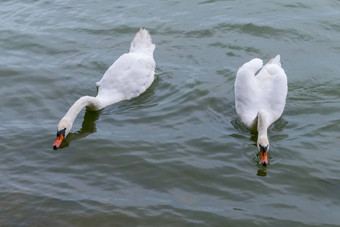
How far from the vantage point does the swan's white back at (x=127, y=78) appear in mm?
10922

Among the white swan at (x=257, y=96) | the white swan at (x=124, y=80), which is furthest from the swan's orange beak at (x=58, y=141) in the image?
the white swan at (x=257, y=96)

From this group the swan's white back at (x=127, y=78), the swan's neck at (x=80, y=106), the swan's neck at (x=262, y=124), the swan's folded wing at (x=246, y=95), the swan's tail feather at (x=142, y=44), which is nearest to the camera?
the swan's neck at (x=262, y=124)

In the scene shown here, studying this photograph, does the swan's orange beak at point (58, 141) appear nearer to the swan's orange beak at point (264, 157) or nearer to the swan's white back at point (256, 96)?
the swan's white back at point (256, 96)

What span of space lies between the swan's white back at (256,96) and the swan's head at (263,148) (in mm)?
949

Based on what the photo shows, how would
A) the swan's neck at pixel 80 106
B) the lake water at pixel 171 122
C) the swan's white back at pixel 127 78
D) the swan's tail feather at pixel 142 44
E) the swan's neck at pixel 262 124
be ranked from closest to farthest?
1. the lake water at pixel 171 122
2. the swan's neck at pixel 262 124
3. the swan's neck at pixel 80 106
4. the swan's white back at pixel 127 78
5. the swan's tail feather at pixel 142 44

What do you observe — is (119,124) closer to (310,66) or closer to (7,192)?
(7,192)

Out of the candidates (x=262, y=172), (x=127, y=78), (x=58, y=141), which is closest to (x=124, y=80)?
(x=127, y=78)

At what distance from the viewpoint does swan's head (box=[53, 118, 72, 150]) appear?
30.0ft

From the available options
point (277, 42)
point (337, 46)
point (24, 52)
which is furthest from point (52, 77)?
point (337, 46)

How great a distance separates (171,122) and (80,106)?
5.41 ft

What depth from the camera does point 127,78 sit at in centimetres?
1119

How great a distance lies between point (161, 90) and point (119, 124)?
1.54 meters

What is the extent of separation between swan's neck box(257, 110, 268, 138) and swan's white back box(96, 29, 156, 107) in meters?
2.75

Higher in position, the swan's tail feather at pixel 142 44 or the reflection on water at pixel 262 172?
the swan's tail feather at pixel 142 44
